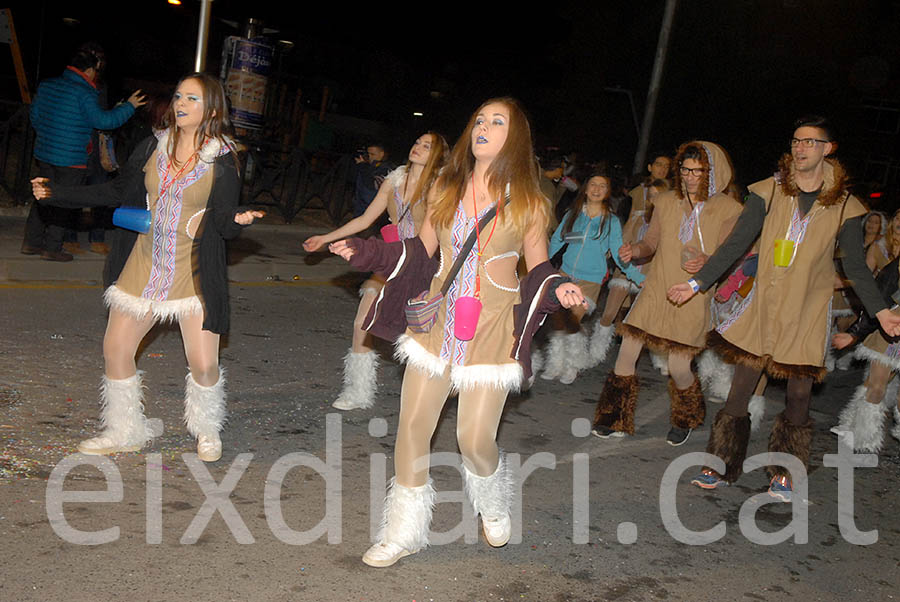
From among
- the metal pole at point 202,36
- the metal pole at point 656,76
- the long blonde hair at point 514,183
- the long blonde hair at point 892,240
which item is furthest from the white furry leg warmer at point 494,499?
the metal pole at point 656,76

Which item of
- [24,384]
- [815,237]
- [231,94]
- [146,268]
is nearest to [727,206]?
[815,237]

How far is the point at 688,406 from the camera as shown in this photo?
6.54m

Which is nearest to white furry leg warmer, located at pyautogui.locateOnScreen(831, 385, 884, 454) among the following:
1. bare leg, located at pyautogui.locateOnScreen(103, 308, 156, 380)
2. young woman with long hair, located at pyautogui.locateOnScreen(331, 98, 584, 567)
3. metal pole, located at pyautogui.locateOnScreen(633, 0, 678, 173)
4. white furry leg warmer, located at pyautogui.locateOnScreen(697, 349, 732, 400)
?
white furry leg warmer, located at pyautogui.locateOnScreen(697, 349, 732, 400)

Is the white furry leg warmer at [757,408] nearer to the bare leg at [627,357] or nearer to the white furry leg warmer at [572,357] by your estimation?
the bare leg at [627,357]

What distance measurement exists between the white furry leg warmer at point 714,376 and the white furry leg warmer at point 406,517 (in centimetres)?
424

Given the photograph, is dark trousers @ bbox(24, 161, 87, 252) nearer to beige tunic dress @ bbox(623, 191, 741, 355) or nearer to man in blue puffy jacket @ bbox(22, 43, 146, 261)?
man in blue puffy jacket @ bbox(22, 43, 146, 261)

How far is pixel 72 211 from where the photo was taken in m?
10.3

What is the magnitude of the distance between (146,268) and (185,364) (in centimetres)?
220

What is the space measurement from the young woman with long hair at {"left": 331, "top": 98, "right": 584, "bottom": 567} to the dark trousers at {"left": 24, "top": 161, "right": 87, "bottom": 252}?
21.6 feet

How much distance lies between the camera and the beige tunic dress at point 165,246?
4820mm

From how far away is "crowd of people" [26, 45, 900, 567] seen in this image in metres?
4.11

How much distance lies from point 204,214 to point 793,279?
129 inches

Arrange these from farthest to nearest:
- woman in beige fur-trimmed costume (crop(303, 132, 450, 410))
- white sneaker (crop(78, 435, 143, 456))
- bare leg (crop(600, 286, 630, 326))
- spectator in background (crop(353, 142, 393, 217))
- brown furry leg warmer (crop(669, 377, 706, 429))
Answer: bare leg (crop(600, 286, 630, 326)), spectator in background (crop(353, 142, 393, 217)), brown furry leg warmer (crop(669, 377, 706, 429)), woman in beige fur-trimmed costume (crop(303, 132, 450, 410)), white sneaker (crop(78, 435, 143, 456))

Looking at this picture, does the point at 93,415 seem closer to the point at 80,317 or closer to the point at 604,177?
the point at 80,317
